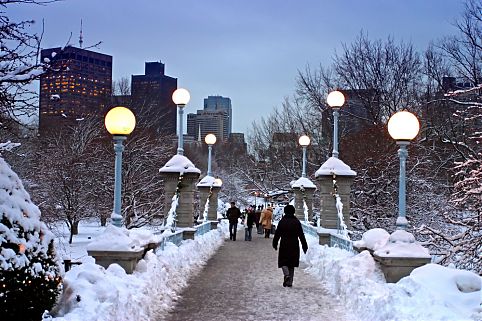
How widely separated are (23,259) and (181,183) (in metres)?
11.7

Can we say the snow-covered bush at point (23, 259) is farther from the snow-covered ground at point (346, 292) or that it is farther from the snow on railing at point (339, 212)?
the snow on railing at point (339, 212)

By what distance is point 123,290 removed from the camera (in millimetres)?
7750

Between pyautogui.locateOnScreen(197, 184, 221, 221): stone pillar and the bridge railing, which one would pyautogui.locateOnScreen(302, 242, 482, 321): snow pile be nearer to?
the bridge railing

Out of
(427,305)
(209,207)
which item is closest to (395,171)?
(209,207)

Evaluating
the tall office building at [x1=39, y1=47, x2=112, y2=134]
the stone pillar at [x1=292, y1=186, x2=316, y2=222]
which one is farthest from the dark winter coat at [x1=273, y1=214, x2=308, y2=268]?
the stone pillar at [x1=292, y1=186, x2=316, y2=222]

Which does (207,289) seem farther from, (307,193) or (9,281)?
(307,193)

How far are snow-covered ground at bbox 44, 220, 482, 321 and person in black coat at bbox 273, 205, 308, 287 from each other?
92cm

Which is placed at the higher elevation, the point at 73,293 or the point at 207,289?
the point at 73,293

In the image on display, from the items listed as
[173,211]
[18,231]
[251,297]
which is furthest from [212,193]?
[18,231]

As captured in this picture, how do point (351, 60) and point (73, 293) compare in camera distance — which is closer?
point (73, 293)

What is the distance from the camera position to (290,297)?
10.7 metres

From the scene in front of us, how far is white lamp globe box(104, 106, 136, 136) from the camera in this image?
980cm

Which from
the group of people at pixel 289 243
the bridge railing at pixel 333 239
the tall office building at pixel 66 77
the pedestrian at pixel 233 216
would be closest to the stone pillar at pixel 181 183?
the tall office building at pixel 66 77

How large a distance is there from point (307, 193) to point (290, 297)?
54.5 feet
